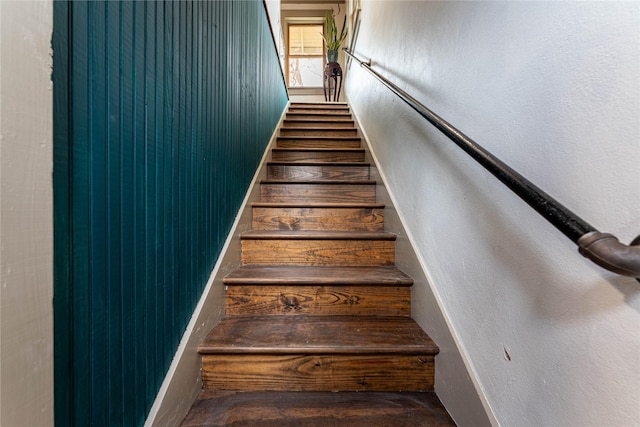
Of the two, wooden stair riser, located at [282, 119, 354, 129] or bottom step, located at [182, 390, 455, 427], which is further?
wooden stair riser, located at [282, 119, 354, 129]

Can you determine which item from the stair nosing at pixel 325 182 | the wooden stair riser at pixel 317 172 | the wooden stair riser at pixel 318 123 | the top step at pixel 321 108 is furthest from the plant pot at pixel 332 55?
the stair nosing at pixel 325 182

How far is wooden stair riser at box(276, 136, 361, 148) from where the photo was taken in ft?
8.56

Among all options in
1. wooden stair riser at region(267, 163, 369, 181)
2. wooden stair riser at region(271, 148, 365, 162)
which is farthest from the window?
wooden stair riser at region(267, 163, 369, 181)

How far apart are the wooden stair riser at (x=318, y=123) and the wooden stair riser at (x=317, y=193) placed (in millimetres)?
1220

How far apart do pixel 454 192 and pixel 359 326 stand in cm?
62

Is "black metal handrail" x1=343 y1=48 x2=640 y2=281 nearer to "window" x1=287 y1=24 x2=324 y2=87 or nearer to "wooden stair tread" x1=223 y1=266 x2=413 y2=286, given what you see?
Answer: "wooden stair tread" x1=223 y1=266 x2=413 y2=286

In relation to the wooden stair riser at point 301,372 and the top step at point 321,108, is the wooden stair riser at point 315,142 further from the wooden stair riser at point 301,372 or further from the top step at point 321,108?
the wooden stair riser at point 301,372

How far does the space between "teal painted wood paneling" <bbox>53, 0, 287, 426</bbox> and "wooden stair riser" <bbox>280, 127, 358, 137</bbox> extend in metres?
1.61

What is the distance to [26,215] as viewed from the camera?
410 millimetres

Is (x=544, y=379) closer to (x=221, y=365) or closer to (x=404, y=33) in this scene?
(x=221, y=365)

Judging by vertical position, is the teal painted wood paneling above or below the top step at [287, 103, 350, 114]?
below

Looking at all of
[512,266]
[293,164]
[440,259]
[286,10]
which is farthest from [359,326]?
[286,10]

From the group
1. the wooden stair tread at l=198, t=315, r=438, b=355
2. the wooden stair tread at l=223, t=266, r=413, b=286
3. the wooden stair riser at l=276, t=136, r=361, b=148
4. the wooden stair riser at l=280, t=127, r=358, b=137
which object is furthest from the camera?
the wooden stair riser at l=280, t=127, r=358, b=137

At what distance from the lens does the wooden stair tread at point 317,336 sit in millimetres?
1003
